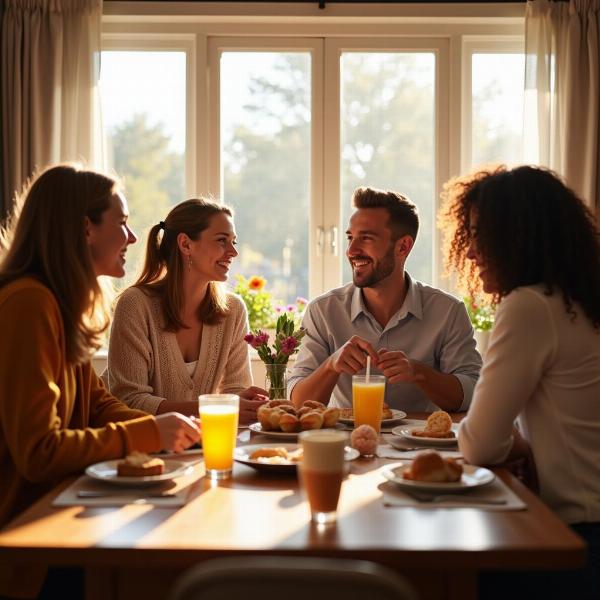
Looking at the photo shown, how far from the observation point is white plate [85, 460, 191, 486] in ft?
4.74

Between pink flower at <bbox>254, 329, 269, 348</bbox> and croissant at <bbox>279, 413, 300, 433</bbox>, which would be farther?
pink flower at <bbox>254, 329, 269, 348</bbox>

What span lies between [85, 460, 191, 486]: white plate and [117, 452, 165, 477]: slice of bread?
0.01 meters

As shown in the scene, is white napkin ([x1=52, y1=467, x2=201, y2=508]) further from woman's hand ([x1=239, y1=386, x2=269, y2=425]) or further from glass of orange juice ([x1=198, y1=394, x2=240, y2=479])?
woman's hand ([x1=239, y1=386, x2=269, y2=425])

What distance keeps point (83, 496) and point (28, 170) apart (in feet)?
9.90

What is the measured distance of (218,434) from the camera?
5.16ft

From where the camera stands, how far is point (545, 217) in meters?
1.72

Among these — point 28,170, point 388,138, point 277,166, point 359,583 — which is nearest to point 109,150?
point 28,170

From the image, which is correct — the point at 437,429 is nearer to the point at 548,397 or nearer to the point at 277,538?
the point at 548,397

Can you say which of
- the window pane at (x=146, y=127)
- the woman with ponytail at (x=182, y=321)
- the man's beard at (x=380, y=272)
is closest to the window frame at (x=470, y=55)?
the window pane at (x=146, y=127)

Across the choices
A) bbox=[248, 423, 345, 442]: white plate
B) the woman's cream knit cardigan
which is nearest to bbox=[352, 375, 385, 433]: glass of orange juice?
bbox=[248, 423, 345, 442]: white plate

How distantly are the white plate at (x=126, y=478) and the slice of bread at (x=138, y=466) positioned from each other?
11 mm

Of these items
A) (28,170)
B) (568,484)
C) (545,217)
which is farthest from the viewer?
(28,170)

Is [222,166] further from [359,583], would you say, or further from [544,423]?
[359,583]

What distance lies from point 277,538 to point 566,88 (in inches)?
136
